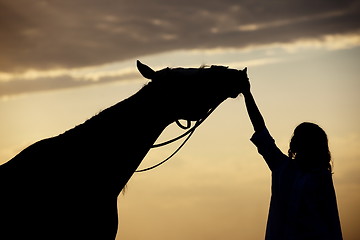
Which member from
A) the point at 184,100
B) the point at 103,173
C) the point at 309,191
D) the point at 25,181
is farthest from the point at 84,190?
the point at 309,191

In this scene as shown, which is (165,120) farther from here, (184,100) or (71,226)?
(71,226)

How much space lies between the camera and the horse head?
18.0 feet

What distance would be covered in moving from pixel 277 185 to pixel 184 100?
5.99 ft

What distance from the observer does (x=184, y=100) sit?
18.3ft

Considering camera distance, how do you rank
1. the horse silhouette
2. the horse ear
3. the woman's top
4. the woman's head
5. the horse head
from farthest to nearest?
the horse head < the horse ear < the horse silhouette < the woman's head < the woman's top

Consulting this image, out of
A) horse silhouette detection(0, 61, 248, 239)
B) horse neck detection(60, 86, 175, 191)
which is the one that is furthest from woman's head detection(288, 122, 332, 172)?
horse neck detection(60, 86, 175, 191)

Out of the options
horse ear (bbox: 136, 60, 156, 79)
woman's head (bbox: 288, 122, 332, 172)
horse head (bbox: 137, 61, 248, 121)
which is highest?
horse ear (bbox: 136, 60, 156, 79)

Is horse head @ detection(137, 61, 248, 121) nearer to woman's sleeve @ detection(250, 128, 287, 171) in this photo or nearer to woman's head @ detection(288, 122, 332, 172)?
woman's sleeve @ detection(250, 128, 287, 171)

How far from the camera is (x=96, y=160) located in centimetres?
520

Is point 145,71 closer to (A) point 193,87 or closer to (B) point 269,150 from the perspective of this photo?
(A) point 193,87

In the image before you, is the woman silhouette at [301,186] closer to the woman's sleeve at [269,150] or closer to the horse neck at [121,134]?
the woman's sleeve at [269,150]

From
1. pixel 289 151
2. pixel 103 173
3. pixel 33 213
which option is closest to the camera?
pixel 289 151

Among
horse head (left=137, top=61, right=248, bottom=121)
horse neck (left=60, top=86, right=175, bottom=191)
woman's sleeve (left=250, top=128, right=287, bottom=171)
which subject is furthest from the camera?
horse head (left=137, top=61, right=248, bottom=121)

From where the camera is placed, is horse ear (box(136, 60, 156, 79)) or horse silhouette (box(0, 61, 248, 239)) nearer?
horse silhouette (box(0, 61, 248, 239))
